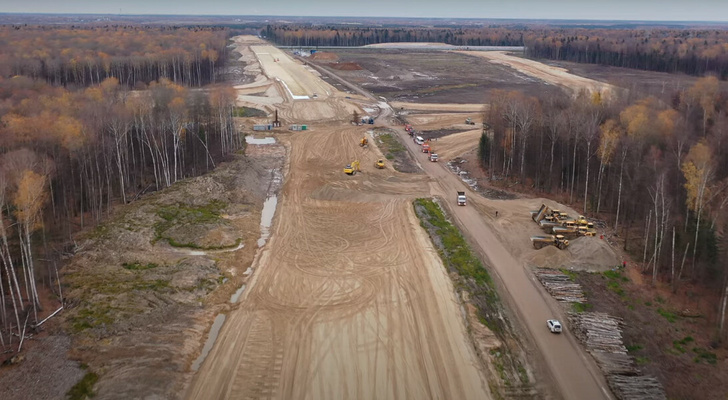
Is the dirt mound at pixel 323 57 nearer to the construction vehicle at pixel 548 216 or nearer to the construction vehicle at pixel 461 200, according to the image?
the construction vehicle at pixel 461 200

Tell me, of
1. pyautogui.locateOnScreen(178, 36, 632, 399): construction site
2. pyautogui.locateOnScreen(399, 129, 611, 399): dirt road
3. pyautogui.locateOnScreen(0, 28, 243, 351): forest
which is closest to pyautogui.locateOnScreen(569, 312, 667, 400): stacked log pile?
pyautogui.locateOnScreen(399, 129, 611, 399): dirt road

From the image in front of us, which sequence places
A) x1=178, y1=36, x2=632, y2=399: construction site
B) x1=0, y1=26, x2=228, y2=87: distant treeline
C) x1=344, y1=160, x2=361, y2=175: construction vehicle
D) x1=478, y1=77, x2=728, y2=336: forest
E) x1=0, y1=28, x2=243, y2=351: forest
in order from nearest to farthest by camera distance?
x1=178, y1=36, x2=632, y2=399: construction site
x1=0, y1=28, x2=243, y2=351: forest
x1=478, y1=77, x2=728, y2=336: forest
x1=344, y1=160, x2=361, y2=175: construction vehicle
x1=0, y1=26, x2=228, y2=87: distant treeline

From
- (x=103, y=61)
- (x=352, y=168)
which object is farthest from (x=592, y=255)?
(x=103, y=61)

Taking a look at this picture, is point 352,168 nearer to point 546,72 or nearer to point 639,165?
point 639,165

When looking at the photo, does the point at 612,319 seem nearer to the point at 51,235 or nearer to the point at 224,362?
the point at 224,362

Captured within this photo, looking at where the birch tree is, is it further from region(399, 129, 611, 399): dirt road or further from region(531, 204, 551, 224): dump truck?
region(531, 204, 551, 224): dump truck

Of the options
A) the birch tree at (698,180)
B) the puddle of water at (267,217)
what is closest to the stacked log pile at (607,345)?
the birch tree at (698,180)
